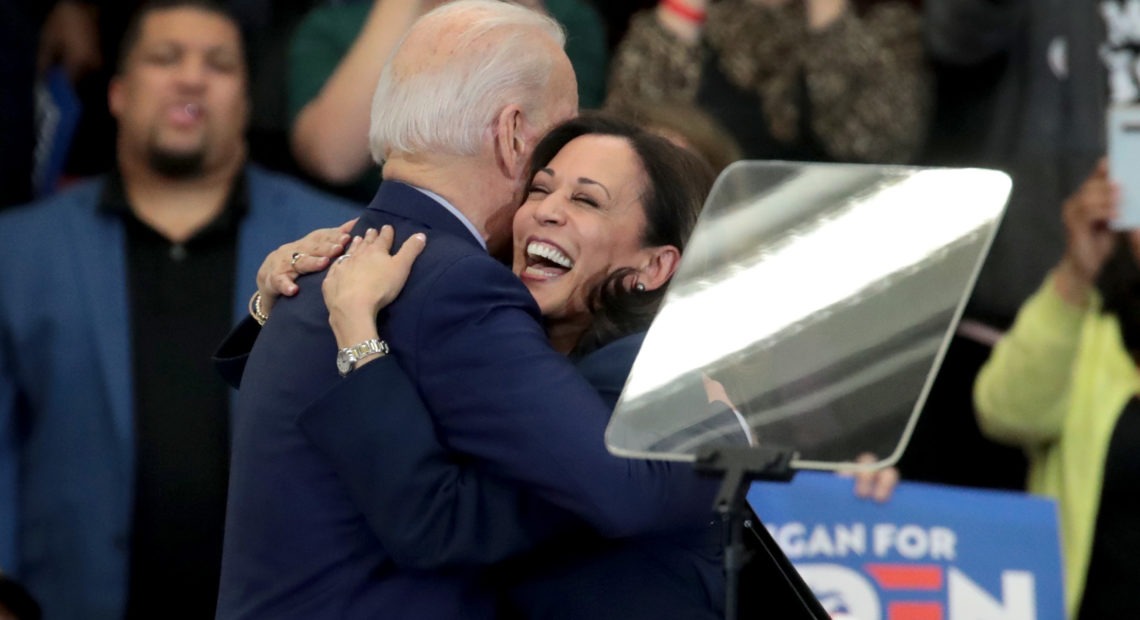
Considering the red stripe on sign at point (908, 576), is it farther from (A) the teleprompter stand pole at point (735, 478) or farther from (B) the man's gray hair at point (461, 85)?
(A) the teleprompter stand pole at point (735, 478)

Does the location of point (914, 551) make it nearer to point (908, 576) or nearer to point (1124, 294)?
point (908, 576)

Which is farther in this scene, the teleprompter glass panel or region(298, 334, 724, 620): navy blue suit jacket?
region(298, 334, 724, 620): navy blue suit jacket

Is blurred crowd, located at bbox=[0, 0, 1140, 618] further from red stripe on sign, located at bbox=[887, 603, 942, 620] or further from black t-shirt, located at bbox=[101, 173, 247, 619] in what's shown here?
red stripe on sign, located at bbox=[887, 603, 942, 620]

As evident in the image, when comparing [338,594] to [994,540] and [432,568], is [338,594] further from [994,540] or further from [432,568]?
[994,540]

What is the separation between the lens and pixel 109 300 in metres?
4.14

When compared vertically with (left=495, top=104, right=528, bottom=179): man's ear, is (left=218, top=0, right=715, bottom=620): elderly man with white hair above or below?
below

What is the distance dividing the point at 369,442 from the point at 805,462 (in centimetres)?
64

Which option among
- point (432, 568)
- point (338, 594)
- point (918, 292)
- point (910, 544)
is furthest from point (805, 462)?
point (910, 544)

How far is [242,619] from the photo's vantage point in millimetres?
2537

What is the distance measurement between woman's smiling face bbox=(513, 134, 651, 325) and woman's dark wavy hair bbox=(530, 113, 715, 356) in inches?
0.6

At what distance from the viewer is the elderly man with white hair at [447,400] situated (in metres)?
2.33

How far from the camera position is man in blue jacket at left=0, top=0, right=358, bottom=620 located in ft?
13.3

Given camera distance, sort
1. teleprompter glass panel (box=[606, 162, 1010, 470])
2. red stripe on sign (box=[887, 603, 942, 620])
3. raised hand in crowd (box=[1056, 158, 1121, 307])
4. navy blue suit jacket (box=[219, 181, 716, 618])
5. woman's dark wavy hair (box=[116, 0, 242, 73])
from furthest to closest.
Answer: woman's dark wavy hair (box=[116, 0, 242, 73]), raised hand in crowd (box=[1056, 158, 1121, 307]), red stripe on sign (box=[887, 603, 942, 620]), navy blue suit jacket (box=[219, 181, 716, 618]), teleprompter glass panel (box=[606, 162, 1010, 470])

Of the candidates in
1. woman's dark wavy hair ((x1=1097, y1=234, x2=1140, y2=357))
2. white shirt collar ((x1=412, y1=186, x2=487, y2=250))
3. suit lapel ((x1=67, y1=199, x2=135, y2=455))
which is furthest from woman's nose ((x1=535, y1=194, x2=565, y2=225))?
woman's dark wavy hair ((x1=1097, y1=234, x2=1140, y2=357))
